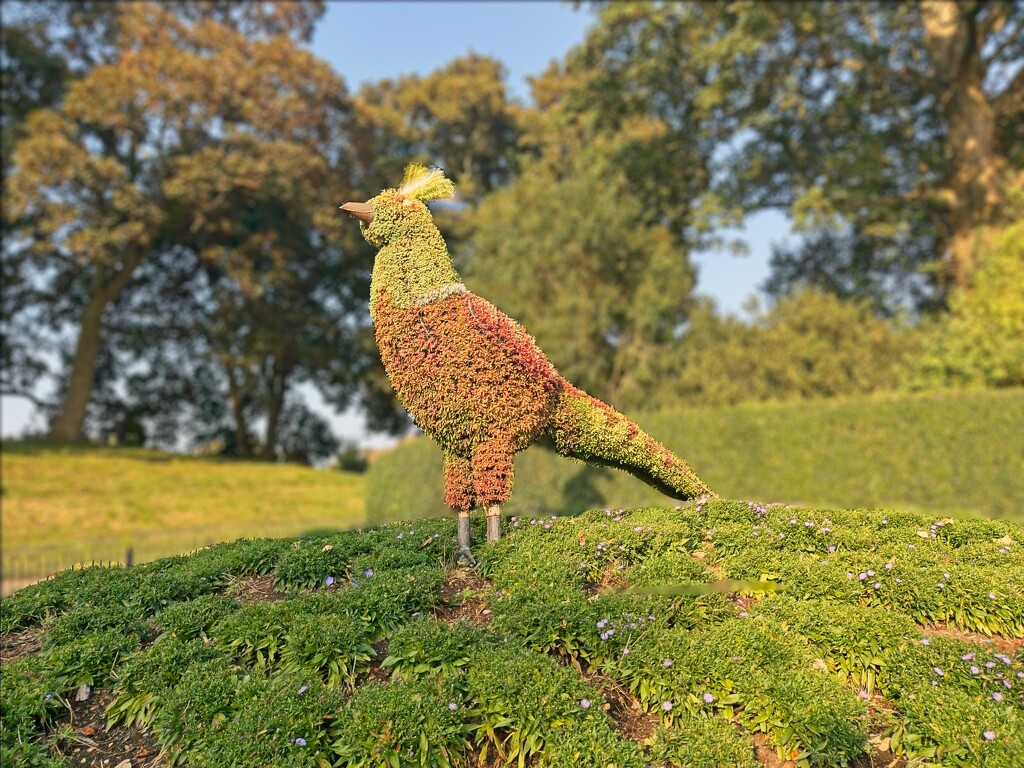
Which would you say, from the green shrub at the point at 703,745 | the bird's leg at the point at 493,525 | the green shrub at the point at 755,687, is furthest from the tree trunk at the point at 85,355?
the green shrub at the point at 703,745

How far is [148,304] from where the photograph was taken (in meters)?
33.3

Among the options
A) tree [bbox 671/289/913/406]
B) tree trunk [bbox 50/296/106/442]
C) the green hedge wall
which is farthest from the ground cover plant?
tree trunk [bbox 50/296/106/442]

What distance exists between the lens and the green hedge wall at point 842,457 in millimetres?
11875

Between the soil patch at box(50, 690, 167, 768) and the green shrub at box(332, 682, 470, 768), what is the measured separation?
0.96m

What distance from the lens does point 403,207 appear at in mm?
5480

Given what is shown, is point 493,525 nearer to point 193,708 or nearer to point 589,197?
point 193,708

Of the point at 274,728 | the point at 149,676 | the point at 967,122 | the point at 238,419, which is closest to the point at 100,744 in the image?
the point at 149,676

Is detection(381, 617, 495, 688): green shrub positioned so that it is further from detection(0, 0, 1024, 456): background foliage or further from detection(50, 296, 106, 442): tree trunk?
detection(50, 296, 106, 442): tree trunk

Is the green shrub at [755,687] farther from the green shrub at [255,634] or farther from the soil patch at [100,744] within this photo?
the soil patch at [100,744]

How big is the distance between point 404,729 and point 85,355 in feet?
92.1

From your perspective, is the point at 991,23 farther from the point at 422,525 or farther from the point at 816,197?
the point at 422,525

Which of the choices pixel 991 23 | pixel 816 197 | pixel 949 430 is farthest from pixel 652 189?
pixel 949 430

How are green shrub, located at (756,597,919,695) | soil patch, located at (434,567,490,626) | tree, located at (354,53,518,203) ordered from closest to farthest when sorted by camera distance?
green shrub, located at (756,597,919,695) < soil patch, located at (434,567,490,626) < tree, located at (354,53,518,203)

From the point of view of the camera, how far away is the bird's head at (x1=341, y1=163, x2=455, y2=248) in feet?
17.9
